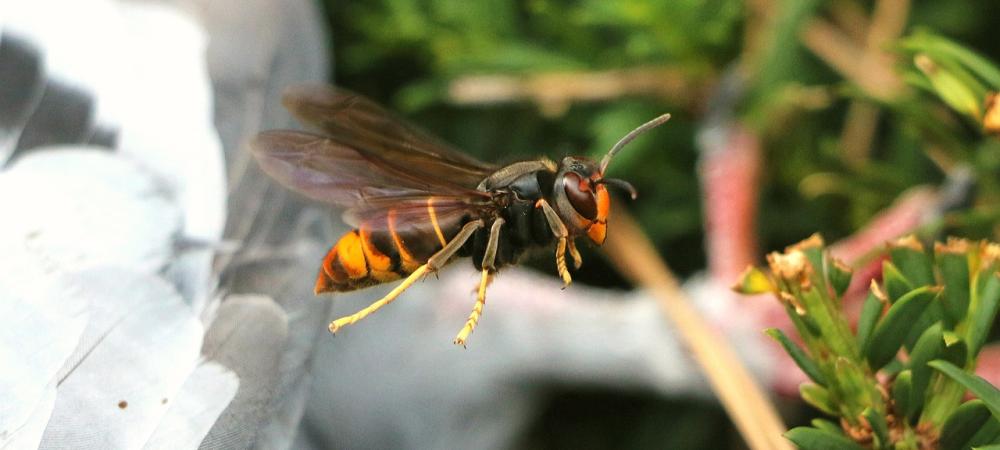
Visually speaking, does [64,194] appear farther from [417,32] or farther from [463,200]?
[417,32]

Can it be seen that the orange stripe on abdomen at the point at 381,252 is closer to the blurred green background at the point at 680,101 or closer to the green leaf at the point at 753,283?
the green leaf at the point at 753,283

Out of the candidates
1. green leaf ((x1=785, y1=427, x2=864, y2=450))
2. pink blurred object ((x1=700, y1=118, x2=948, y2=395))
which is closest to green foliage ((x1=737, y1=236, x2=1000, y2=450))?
green leaf ((x1=785, y1=427, x2=864, y2=450))

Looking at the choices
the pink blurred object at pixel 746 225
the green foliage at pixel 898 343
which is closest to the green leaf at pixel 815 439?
the green foliage at pixel 898 343

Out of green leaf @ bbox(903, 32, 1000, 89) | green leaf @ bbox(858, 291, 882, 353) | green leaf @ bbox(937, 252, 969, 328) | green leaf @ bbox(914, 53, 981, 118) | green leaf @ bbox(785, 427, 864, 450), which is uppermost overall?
green leaf @ bbox(903, 32, 1000, 89)

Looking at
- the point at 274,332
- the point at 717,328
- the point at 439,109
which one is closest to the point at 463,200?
the point at 274,332

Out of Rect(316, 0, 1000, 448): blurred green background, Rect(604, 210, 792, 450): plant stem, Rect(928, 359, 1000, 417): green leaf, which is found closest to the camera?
Rect(928, 359, 1000, 417): green leaf

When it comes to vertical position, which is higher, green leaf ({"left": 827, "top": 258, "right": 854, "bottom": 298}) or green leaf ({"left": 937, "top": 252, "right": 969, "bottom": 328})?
green leaf ({"left": 937, "top": 252, "right": 969, "bottom": 328})

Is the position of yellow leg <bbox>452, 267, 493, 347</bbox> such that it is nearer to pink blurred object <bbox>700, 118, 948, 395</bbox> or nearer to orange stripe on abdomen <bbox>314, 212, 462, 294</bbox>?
orange stripe on abdomen <bbox>314, 212, 462, 294</bbox>

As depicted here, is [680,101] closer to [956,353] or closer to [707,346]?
[707,346]
